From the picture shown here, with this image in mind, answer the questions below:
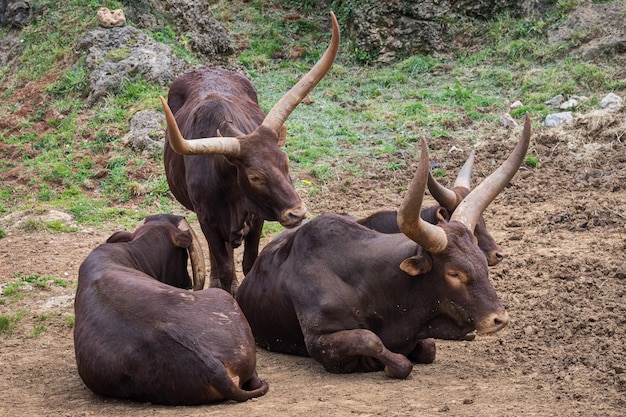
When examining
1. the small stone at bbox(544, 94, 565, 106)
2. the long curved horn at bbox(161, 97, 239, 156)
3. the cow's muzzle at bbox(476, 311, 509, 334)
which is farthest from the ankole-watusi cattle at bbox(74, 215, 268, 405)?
the small stone at bbox(544, 94, 565, 106)

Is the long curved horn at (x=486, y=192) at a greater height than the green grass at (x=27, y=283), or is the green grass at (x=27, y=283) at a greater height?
the long curved horn at (x=486, y=192)

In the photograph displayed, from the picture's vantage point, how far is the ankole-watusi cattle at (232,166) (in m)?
7.43

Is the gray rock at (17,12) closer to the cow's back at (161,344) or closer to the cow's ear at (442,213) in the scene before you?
the cow's back at (161,344)

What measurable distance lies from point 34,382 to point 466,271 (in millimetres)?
3136

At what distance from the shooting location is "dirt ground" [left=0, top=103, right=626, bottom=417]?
5590 millimetres

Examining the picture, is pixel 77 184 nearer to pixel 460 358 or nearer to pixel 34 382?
pixel 34 382

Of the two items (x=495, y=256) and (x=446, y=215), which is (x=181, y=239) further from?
(x=495, y=256)

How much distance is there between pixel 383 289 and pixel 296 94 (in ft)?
7.57

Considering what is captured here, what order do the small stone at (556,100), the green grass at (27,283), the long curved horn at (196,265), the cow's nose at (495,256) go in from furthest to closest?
the small stone at (556,100) < the green grass at (27,283) < the long curved horn at (196,265) < the cow's nose at (495,256)

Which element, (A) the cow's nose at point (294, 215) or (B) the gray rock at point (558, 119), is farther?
(B) the gray rock at point (558, 119)

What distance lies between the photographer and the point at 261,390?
591 centimetres

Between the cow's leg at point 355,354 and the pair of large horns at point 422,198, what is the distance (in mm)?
779

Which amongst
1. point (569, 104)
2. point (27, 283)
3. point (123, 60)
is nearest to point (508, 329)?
point (27, 283)

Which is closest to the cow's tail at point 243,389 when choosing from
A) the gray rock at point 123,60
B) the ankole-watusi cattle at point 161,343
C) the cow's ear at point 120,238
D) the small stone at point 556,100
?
the ankole-watusi cattle at point 161,343
